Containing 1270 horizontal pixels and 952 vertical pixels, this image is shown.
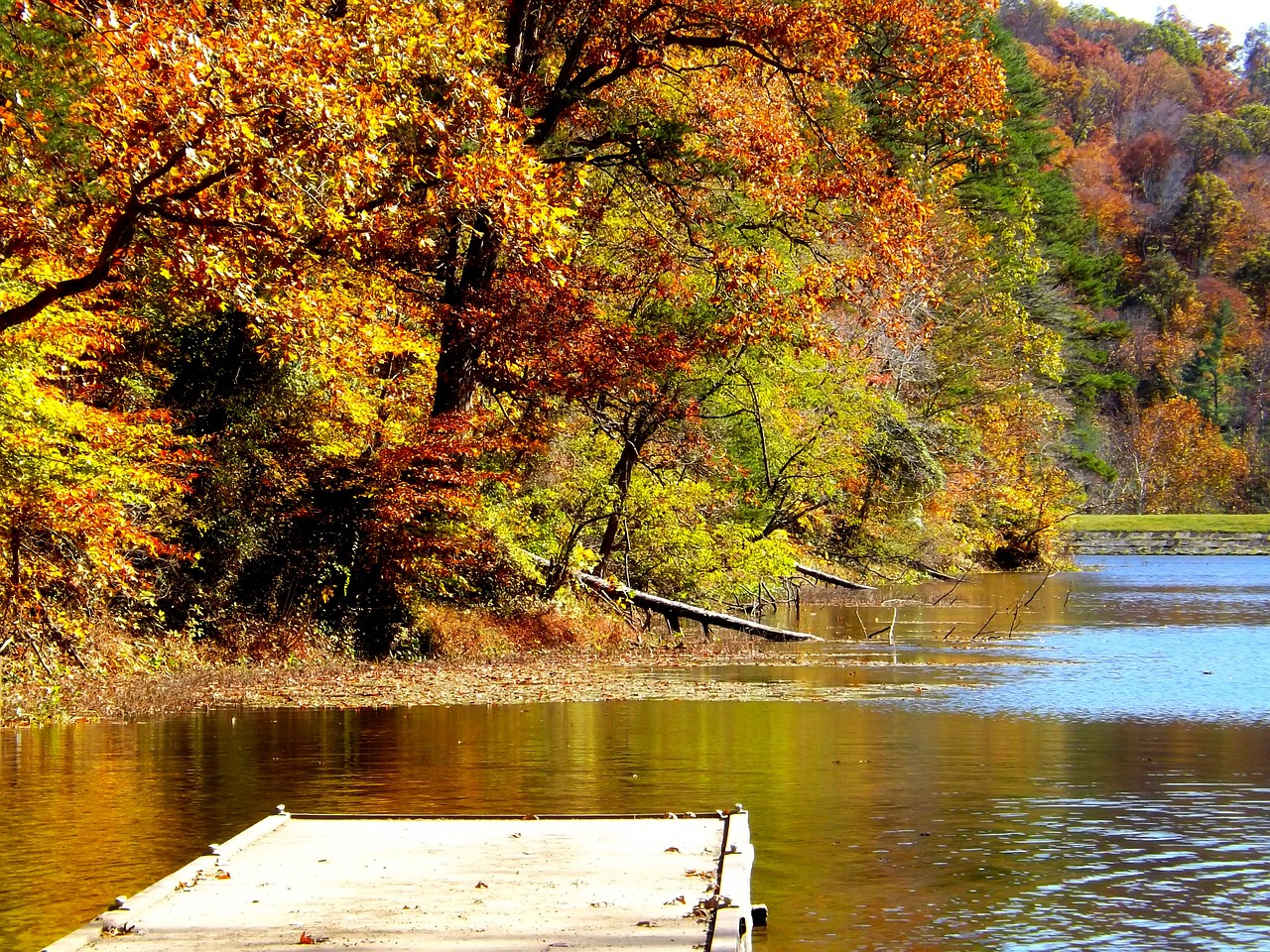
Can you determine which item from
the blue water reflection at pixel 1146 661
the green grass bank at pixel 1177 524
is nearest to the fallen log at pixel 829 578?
the blue water reflection at pixel 1146 661

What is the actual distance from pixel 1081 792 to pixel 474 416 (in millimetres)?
12261

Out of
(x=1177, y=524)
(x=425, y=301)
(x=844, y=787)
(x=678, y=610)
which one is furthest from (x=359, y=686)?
(x=1177, y=524)

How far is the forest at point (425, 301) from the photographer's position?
1279 cm

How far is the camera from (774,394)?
32.1 metres

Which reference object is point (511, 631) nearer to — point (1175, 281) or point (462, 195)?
point (462, 195)

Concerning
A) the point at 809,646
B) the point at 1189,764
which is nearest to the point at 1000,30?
the point at 809,646

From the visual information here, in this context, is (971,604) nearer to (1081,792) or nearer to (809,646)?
(809,646)

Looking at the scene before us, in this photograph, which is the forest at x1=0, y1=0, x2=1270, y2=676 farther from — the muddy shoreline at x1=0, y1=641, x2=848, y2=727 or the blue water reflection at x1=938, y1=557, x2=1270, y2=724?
the blue water reflection at x1=938, y1=557, x2=1270, y2=724

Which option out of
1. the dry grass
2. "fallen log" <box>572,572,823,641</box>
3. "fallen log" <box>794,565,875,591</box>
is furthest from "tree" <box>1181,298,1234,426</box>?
the dry grass

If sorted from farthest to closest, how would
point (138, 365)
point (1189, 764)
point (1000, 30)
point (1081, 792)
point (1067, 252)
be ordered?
point (1067, 252) → point (1000, 30) → point (138, 365) → point (1189, 764) → point (1081, 792)

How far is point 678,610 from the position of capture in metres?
26.0

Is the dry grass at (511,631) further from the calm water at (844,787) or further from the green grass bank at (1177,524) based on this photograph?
the green grass bank at (1177,524)

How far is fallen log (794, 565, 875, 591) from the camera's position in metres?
40.1

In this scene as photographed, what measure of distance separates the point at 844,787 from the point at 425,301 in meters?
11.8
